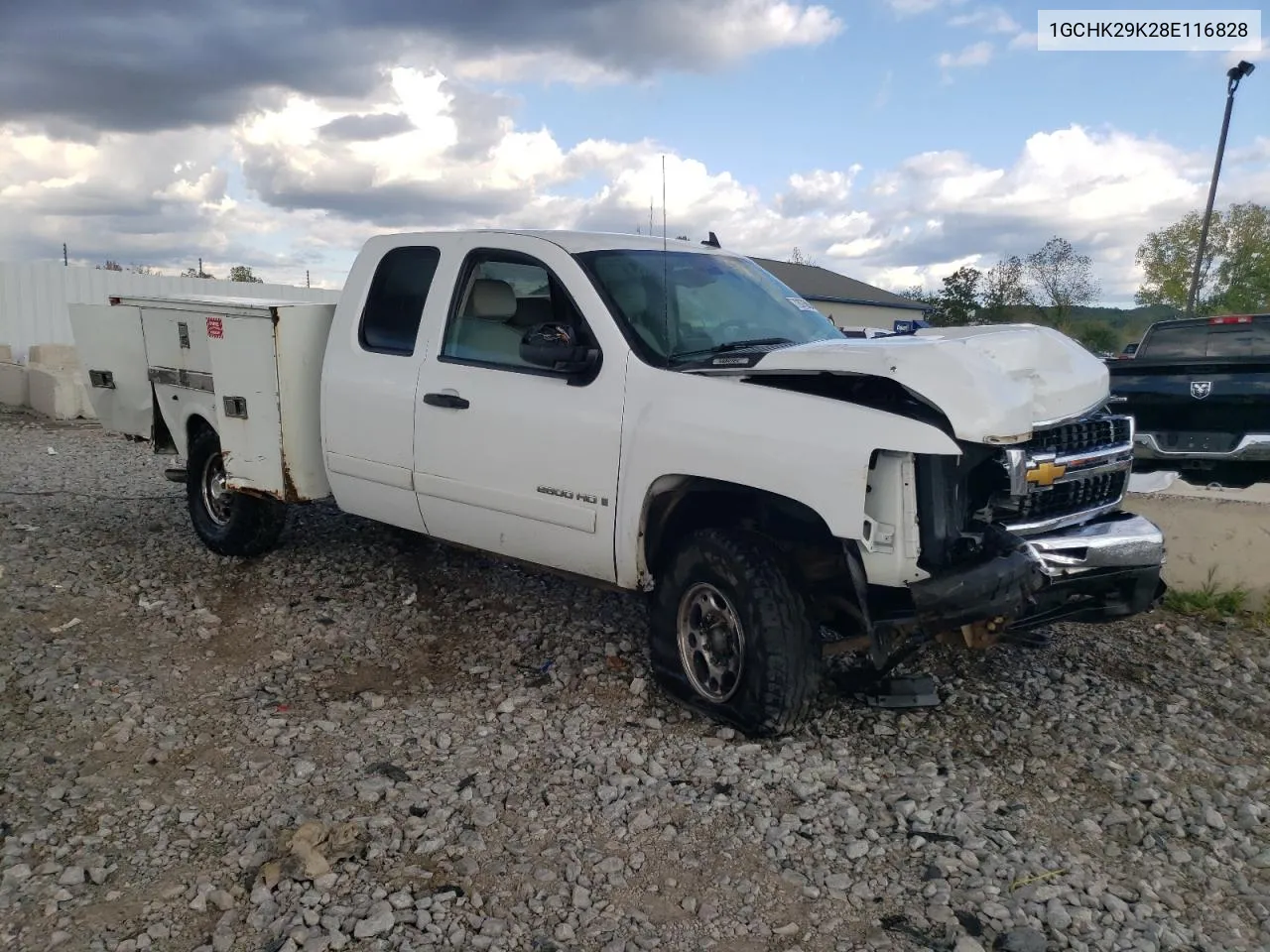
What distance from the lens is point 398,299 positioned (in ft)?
18.0

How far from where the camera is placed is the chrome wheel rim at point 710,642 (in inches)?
166

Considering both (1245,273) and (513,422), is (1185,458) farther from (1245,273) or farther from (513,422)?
(1245,273)

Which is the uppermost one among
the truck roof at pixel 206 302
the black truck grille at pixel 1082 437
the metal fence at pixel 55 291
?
the metal fence at pixel 55 291

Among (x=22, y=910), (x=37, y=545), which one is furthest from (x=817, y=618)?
(x=37, y=545)

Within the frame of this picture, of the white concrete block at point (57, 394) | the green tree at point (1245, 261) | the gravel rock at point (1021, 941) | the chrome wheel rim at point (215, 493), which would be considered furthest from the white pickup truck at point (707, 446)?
the green tree at point (1245, 261)

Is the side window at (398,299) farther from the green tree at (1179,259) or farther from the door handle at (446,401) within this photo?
the green tree at (1179,259)

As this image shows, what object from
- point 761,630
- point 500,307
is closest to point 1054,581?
point 761,630

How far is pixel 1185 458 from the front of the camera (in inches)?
279

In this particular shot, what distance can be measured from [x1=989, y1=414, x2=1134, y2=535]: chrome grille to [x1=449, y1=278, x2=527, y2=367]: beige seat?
2348mm

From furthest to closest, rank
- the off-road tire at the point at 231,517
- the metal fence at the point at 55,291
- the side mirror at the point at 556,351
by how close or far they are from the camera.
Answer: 1. the metal fence at the point at 55,291
2. the off-road tire at the point at 231,517
3. the side mirror at the point at 556,351

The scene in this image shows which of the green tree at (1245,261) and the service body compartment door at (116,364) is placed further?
the green tree at (1245,261)

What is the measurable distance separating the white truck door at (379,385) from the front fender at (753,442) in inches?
58.0

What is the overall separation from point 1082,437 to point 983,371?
73 centimetres

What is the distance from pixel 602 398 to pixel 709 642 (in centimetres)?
115
